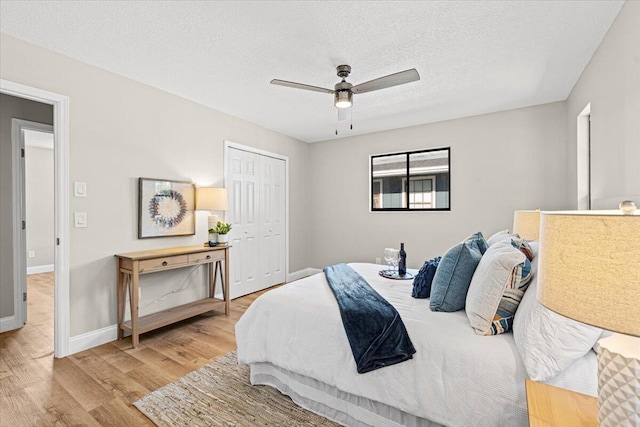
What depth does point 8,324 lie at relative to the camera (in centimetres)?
314

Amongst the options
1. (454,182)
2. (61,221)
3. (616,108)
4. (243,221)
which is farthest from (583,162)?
(61,221)

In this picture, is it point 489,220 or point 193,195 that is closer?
point 193,195

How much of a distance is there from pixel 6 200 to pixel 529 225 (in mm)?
5190

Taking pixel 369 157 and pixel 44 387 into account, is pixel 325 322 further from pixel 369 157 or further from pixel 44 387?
pixel 369 157

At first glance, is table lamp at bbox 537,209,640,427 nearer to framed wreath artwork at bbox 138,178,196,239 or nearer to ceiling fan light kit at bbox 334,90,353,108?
ceiling fan light kit at bbox 334,90,353,108

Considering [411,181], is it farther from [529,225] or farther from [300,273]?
[300,273]

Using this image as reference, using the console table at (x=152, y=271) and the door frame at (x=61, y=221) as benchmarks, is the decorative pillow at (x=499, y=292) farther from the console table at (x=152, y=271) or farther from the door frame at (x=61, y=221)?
the door frame at (x=61, y=221)

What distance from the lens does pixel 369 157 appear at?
16.7 feet

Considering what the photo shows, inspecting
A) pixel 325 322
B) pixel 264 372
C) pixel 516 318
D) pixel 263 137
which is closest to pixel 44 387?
pixel 264 372

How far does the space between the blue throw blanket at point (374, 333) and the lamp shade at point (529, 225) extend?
5.72ft

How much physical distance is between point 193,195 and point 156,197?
0.46 m

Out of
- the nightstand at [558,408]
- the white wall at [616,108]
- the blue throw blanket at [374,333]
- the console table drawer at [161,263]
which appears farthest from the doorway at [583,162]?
the console table drawer at [161,263]

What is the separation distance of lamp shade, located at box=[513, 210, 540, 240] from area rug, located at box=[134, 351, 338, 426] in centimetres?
232

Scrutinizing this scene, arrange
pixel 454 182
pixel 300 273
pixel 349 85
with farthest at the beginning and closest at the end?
pixel 300 273, pixel 454 182, pixel 349 85
